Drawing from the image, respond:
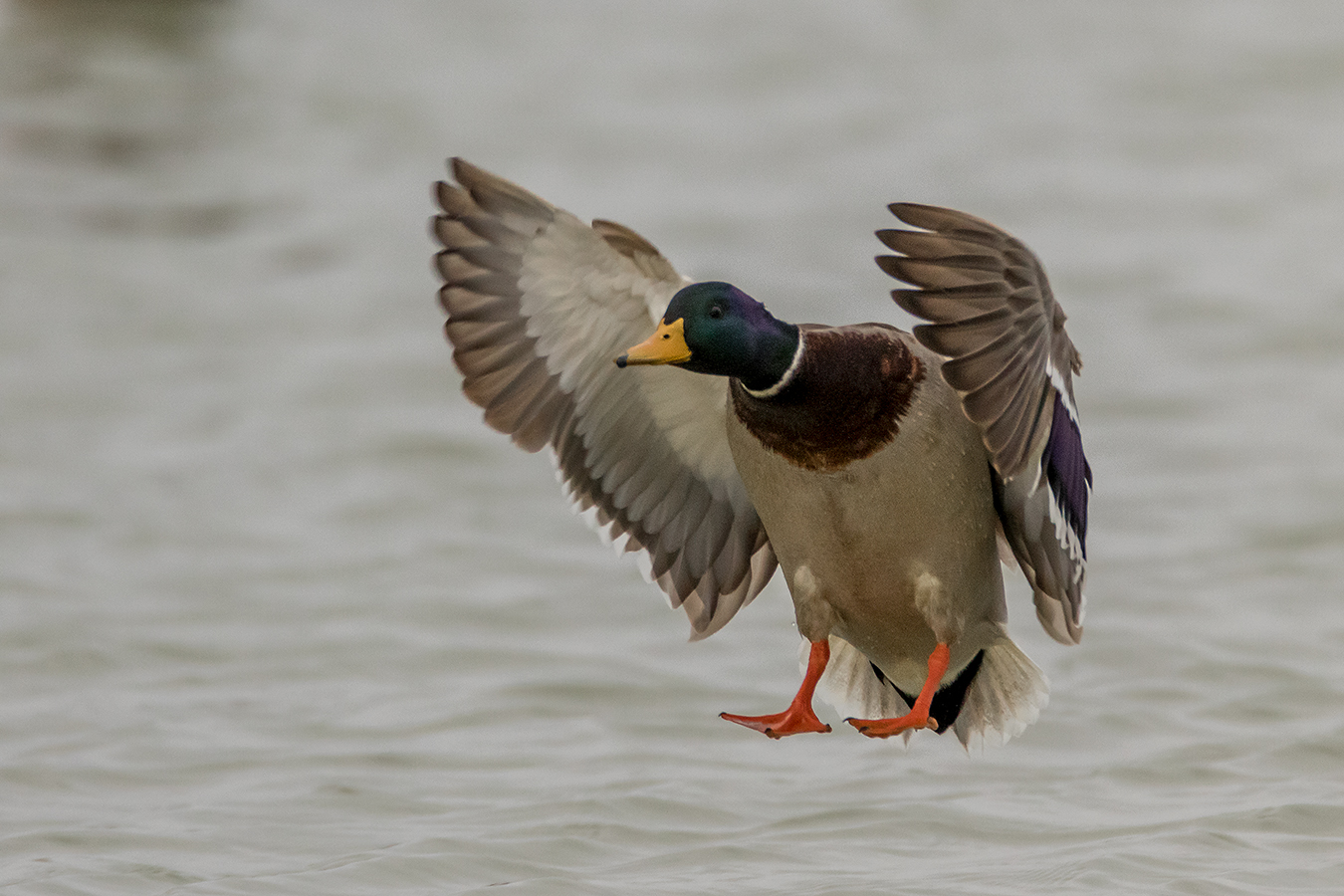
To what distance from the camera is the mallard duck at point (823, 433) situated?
176 inches

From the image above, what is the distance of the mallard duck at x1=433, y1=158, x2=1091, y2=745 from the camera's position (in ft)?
14.7

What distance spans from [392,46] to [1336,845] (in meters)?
11.4

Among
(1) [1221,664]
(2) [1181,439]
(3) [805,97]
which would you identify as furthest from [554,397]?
(3) [805,97]

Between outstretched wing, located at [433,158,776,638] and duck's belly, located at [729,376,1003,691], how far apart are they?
49 cm

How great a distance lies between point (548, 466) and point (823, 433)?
6299mm

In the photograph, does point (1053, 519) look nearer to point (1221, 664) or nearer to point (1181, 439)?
point (1221, 664)

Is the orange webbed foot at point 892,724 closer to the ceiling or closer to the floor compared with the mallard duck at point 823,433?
closer to the floor

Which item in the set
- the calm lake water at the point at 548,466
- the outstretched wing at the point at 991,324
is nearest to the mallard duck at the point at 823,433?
the outstretched wing at the point at 991,324

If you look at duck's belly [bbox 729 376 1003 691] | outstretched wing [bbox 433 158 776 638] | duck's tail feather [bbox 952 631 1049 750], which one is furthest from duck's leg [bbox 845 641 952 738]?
outstretched wing [bbox 433 158 776 638]

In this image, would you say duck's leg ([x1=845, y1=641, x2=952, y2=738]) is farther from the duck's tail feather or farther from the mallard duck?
the duck's tail feather

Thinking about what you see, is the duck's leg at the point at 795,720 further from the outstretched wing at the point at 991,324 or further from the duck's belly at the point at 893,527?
the outstretched wing at the point at 991,324

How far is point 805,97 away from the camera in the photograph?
15.8 meters

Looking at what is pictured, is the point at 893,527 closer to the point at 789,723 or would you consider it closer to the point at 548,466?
the point at 789,723

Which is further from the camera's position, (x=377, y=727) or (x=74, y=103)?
(x=74, y=103)
